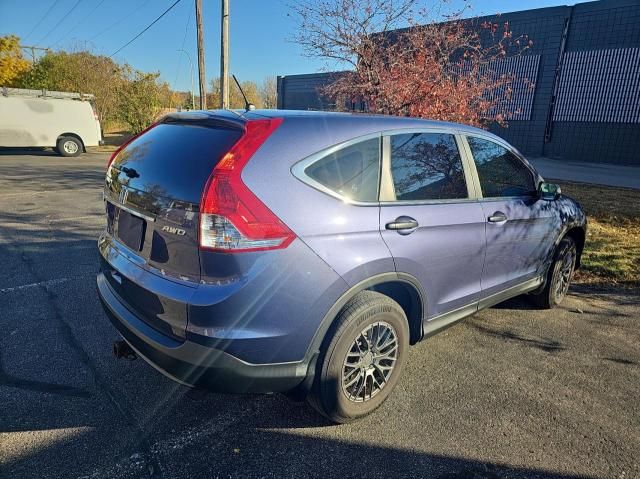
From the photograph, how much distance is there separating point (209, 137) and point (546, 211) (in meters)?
3.03

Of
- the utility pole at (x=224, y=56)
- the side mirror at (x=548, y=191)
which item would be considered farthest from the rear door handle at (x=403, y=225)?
the utility pole at (x=224, y=56)

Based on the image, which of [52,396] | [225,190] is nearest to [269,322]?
[225,190]

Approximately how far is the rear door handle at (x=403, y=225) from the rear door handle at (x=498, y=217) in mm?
905

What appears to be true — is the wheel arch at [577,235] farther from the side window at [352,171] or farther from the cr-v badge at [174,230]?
the cr-v badge at [174,230]

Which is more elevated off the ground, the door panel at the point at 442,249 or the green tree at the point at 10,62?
the green tree at the point at 10,62

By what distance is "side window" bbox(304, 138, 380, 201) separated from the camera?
222 cm

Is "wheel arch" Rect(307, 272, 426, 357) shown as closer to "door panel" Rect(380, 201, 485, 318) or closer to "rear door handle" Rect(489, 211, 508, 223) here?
"door panel" Rect(380, 201, 485, 318)

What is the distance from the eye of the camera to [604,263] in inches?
222

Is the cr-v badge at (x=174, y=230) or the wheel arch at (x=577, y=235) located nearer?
the cr-v badge at (x=174, y=230)

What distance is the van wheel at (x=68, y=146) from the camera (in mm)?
17172

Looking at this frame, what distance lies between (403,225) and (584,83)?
23865mm

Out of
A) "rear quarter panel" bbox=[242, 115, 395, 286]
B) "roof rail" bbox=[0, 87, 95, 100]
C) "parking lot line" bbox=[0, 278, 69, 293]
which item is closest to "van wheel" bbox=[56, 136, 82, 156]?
"roof rail" bbox=[0, 87, 95, 100]

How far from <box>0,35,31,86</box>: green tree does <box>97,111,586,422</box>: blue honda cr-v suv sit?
3502cm

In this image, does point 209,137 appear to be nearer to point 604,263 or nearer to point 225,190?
point 225,190
